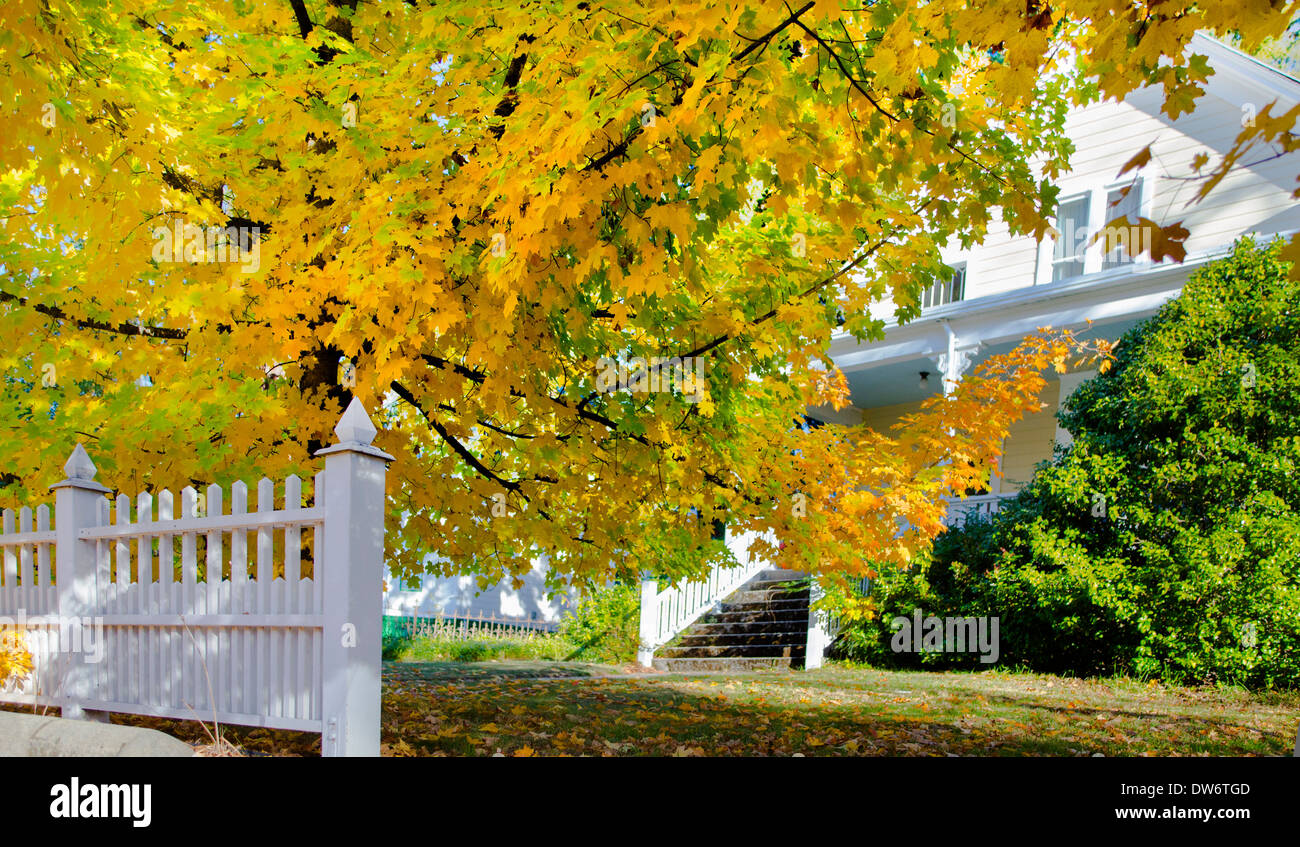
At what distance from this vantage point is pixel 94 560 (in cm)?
567

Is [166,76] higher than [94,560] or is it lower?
higher

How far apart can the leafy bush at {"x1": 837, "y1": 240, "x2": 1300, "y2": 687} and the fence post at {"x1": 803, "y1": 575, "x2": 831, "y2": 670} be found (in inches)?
81.5

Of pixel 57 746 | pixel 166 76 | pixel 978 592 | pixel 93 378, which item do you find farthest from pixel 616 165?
pixel 978 592

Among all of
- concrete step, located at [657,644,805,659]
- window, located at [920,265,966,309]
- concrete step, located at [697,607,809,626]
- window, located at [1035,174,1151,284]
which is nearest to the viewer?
concrete step, located at [657,644,805,659]

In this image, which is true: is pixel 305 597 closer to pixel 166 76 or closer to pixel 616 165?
pixel 616 165

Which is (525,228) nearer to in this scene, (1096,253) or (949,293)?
(1096,253)

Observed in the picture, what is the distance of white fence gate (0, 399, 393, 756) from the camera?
415 cm

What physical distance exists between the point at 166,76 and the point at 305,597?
314cm

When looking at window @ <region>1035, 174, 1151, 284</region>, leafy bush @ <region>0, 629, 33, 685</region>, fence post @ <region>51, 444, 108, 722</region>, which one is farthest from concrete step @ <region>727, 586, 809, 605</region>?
leafy bush @ <region>0, 629, 33, 685</region>

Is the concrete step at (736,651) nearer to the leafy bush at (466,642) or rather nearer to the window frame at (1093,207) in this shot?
the leafy bush at (466,642)

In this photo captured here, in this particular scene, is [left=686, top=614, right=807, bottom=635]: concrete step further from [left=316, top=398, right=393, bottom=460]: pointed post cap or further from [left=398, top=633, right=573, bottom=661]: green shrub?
[left=316, top=398, right=393, bottom=460]: pointed post cap

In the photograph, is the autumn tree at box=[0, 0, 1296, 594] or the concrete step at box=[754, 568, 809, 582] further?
the concrete step at box=[754, 568, 809, 582]
